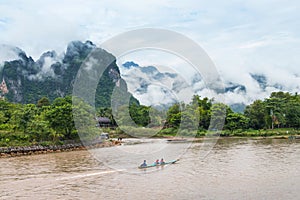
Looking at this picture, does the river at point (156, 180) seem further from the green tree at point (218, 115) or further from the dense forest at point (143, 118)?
the green tree at point (218, 115)

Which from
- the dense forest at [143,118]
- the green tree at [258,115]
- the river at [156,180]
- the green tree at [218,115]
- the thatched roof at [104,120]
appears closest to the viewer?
the river at [156,180]

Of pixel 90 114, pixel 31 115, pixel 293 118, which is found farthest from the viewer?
pixel 293 118

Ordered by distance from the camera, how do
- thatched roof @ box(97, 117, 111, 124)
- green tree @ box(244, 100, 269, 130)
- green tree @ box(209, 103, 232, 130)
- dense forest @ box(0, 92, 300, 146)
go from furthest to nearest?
1. thatched roof @ box(97, 117, 111, 124)
2. green tree @ box(244, 100, 269, 130)
3. green tree @ box(209, 103, 232, 130)
4. dense forest @ box(0, 92, 300, 146)

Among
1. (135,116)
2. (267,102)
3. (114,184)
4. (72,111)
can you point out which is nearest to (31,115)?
(72,111)

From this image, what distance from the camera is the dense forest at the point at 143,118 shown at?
22422 mm

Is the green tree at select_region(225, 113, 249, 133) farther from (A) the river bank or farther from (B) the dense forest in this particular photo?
(A) the river bank

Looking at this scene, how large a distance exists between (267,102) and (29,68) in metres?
47.7

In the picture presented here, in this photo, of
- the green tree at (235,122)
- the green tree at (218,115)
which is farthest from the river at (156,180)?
the green tree at (235,122)

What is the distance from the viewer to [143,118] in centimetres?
2302

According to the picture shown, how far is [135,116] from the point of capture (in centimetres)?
2505

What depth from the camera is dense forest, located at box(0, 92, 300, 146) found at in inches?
883

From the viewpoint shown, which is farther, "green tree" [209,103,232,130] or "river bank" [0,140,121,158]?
"green tree" [209,103,232,130]

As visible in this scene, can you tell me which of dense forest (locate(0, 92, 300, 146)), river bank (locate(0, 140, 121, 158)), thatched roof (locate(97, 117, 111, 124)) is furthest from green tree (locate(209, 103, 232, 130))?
river bank (locate(0, 140, 121, 158))

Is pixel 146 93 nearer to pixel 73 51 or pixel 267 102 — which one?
pixel 267 102
